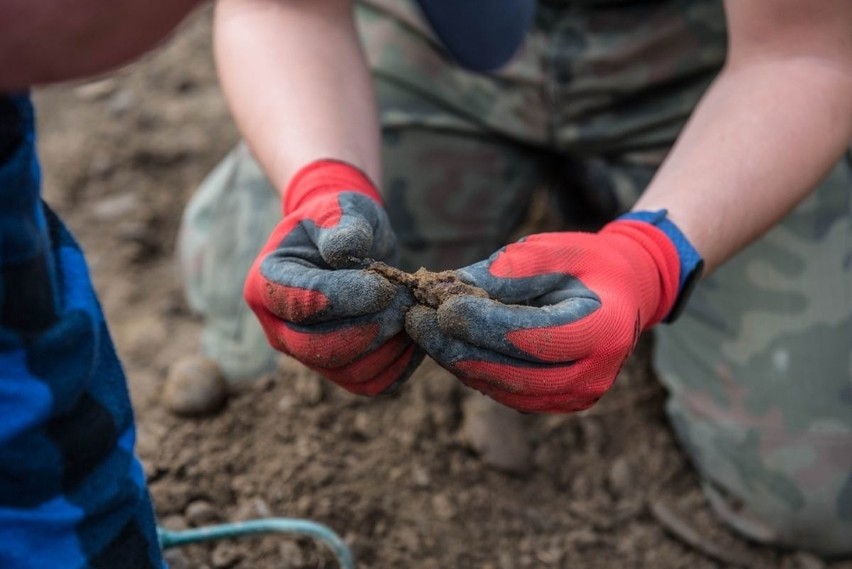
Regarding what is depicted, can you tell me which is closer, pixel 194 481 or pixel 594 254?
pixel 594 254

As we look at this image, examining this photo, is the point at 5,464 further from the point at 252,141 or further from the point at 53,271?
the point at 252,141

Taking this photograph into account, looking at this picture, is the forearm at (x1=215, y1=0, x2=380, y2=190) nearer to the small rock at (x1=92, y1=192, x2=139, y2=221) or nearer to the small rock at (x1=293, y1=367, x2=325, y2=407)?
the small rock at (x1=293, y1=367, x2=325, y2=407)

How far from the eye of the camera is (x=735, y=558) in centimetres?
160

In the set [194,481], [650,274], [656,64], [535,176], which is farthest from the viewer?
[535,176]

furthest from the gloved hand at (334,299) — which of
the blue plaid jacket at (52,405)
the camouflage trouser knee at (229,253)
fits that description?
the camouflage trouser knee at (229,253)

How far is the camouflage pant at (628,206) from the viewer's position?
164 centimetres

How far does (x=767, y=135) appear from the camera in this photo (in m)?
1.39

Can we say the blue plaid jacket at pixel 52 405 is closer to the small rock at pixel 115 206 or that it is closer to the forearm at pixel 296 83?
the forearm at pixel 296 83

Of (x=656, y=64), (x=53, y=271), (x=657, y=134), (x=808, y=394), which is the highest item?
(x=53, y=271)

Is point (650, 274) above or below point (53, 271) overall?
below

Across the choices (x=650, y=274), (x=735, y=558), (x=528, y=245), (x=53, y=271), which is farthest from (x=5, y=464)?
(x=735, y=558)

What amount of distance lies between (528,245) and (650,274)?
186mm

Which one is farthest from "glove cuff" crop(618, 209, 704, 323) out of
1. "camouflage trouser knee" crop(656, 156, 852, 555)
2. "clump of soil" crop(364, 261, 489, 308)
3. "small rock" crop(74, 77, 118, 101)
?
"small rock" crop(74, 77, 118, 101)

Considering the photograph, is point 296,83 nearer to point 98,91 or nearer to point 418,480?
point 418,480
